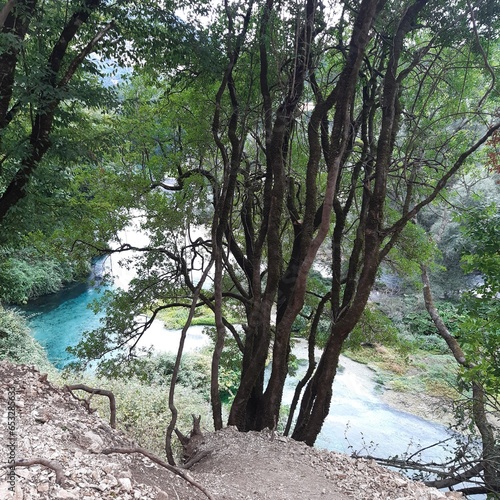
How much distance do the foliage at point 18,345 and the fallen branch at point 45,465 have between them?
938 cm

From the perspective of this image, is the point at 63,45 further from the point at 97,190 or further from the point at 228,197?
the point at 97,190

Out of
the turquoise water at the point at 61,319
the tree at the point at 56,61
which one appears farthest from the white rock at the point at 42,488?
the turquoise water at the point at 61,319

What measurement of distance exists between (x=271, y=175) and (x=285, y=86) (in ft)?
3.52

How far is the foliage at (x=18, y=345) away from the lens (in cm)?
1054

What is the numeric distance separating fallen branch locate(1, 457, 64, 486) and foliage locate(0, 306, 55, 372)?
30.8ft

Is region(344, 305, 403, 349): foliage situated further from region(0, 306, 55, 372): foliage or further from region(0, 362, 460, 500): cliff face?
region(0, 306, 55, 372): foliage

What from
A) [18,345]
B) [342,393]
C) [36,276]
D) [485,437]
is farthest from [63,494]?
[36,276]

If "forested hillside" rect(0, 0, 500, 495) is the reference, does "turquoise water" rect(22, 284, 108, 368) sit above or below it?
below

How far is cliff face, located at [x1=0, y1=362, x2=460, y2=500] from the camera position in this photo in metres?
2.05

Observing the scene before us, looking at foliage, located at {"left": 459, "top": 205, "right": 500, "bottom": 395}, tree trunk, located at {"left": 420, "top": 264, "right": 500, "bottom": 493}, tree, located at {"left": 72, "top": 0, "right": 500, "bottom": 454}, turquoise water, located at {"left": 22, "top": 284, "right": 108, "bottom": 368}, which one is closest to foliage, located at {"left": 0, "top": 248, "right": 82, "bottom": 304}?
turquoise water, located at {"left": 22, "top": 284, "right": 108, "bottom": 368}

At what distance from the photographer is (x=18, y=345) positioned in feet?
35.9

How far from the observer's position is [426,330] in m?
15.5

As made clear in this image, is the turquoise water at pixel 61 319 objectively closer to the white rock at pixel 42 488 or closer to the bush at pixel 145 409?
the bush at pixel 145 409

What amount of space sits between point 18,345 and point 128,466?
32.0 feet
